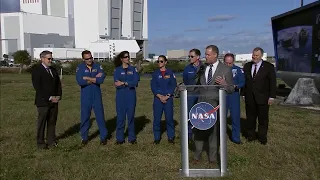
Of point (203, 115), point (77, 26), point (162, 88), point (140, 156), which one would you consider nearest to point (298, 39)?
point (162, 88)

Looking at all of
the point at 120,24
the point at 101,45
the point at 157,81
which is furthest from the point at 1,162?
the point at 120,24

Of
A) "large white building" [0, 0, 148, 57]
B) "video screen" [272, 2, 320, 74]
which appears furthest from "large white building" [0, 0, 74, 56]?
"video screen" [272, 2, 320, 74]

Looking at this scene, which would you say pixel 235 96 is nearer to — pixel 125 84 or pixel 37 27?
pixel 125 84

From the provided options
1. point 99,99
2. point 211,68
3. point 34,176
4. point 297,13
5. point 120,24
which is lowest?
point 34,176

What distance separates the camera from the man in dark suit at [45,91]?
7.36 metres

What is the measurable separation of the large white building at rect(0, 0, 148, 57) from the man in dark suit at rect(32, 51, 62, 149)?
288ft

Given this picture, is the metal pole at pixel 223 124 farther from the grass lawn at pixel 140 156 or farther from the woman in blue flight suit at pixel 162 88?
the woman in blue flight suit at pixel 162 88

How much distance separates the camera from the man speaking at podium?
5328 millimetres

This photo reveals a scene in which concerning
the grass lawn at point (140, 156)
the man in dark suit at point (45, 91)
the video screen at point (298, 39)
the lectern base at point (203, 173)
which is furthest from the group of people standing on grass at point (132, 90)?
the video screen at point (298, 39)

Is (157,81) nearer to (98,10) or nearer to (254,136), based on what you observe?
(254,136)

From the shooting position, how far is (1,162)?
662 cm

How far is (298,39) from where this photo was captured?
1447 cm

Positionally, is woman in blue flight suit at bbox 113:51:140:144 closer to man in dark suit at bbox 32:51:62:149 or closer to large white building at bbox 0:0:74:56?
man in dark suit at bbox 32:51:62:149

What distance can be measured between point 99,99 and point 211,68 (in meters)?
2.95
